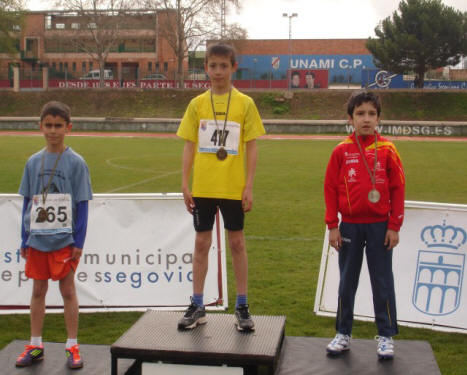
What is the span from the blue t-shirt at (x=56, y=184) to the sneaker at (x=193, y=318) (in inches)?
38.3

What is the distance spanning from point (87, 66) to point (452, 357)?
75422 mm

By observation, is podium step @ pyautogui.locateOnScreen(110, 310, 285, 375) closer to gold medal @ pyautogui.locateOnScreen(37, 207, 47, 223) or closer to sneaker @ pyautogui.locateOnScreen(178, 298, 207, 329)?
sneaker @ pyautogui.locateOnScreen(178, 298, 207, 329)

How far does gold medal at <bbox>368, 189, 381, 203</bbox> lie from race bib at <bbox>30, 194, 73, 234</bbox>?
202cm

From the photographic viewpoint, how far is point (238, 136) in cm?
450

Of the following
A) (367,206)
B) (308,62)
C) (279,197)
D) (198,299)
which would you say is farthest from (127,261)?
(308,62)

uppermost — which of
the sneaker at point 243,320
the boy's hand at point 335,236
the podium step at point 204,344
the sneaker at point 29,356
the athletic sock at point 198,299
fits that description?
the boy's hand at point 335,236

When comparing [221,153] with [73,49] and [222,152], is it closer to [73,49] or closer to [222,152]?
[222,152]

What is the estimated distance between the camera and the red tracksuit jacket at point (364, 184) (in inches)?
170

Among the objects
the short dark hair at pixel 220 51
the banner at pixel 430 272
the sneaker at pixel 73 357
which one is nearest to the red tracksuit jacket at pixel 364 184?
the short dark hair at pixel 220 51

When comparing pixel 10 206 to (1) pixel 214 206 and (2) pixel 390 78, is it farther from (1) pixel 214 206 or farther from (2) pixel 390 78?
(2) pixel 390 78

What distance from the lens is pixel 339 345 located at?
4488 mm

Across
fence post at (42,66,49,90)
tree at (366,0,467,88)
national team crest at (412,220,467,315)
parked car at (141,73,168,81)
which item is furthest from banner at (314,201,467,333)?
fence post at (42,66,49,90)

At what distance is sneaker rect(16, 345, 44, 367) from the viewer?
4.33 meters

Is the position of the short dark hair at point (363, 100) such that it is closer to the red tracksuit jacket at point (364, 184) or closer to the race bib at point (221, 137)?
the red tracksuit jacket at point (364, 184)
